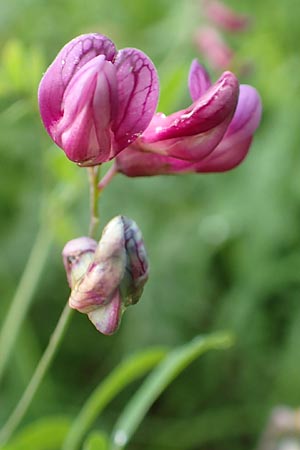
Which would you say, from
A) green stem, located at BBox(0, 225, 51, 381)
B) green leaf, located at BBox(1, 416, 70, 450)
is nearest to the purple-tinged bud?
green leaf, located at BBox(1, 416, 70, 450)

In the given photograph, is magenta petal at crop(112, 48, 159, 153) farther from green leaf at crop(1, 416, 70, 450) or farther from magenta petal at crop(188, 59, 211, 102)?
green leaf at crop(1, 416, 70, 450)

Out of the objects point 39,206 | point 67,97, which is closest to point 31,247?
point 39,206

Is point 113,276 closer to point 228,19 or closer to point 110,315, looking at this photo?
A: point 110,315

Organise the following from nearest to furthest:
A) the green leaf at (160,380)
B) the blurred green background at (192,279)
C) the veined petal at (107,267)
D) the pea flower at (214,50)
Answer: the veined petal at (107,267)
the green leaf at (160,380)
the blurred green background at (192,279)
the pea flower at (214,50)

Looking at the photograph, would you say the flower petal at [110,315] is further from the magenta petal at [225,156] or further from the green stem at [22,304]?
the green stem at [22,304]

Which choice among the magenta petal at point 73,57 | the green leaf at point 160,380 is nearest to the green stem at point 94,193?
the magenta petal at point 73,57

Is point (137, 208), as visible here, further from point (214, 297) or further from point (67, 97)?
point (67, 97)
